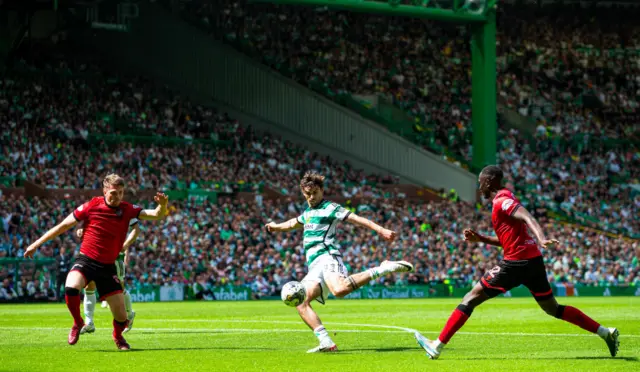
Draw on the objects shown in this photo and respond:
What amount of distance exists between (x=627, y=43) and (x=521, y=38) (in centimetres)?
681

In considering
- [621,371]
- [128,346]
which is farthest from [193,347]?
[621,371]

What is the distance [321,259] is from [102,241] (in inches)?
114

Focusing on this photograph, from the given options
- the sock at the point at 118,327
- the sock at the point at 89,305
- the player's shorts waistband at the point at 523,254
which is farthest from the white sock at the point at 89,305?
the player's shorts waistband at the point at 523,254

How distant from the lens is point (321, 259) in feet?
44.7

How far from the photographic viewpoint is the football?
42.9ft

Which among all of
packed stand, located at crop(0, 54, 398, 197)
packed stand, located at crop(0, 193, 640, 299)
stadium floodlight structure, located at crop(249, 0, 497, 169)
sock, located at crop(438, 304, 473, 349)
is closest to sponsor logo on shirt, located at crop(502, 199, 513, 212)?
sock, located at crop(438, 304, 473, 349)

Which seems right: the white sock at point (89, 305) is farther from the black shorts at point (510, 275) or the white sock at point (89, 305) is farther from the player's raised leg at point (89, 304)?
the black shorts at point (510, 275)

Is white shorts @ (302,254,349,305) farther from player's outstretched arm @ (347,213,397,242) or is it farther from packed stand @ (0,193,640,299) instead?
packed stand @ (0,193,640,299)

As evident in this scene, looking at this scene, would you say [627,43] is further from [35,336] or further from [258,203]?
[35,336]

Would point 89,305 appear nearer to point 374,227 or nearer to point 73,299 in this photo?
point 73,299

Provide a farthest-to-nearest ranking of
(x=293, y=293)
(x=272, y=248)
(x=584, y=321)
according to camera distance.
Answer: (x=272, y=248) < (x=293, y=293) < (x=584, y=321)

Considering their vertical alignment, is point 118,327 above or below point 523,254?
below

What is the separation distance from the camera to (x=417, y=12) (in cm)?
4581

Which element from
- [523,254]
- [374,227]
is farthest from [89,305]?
[523,254]
